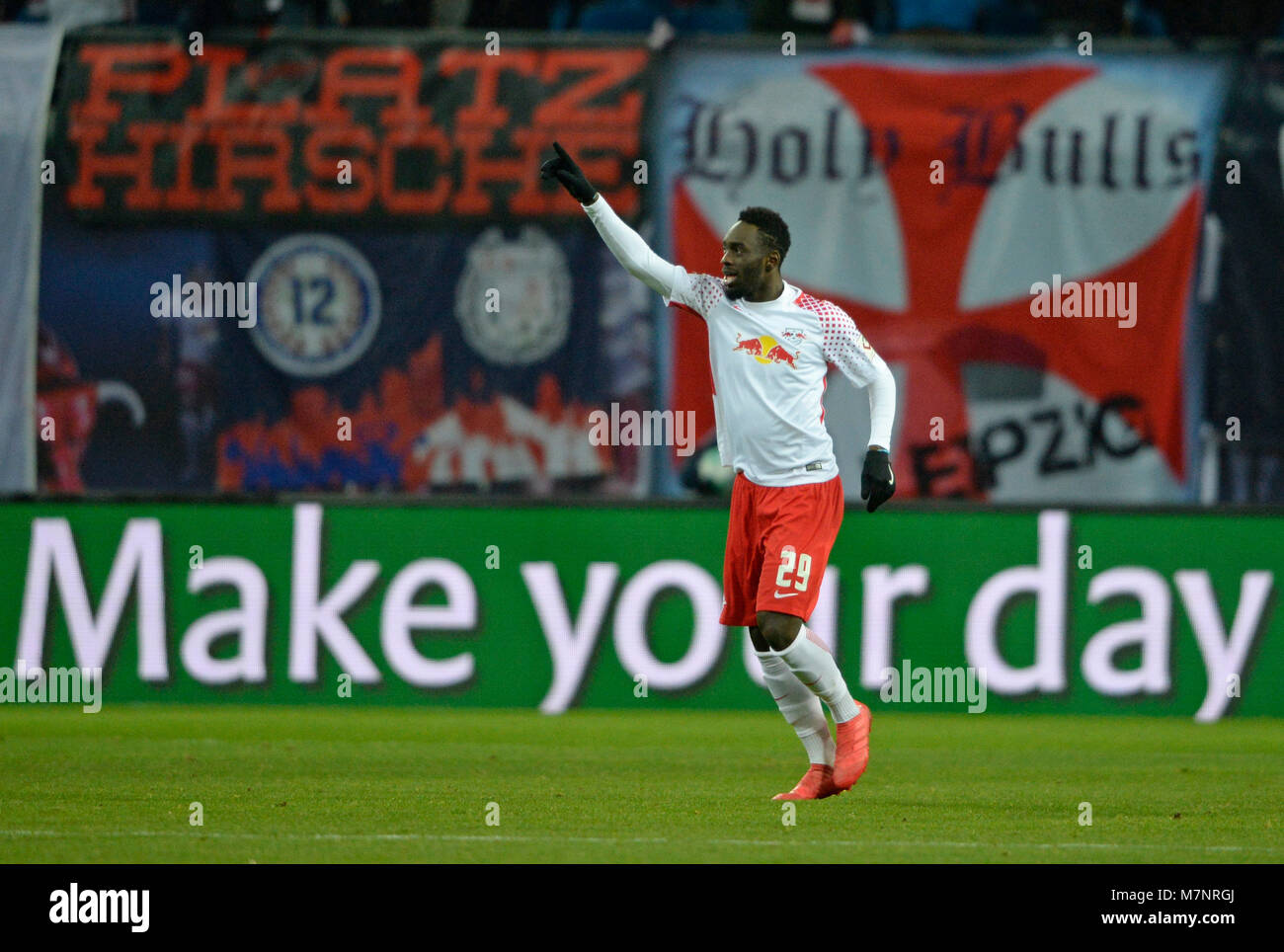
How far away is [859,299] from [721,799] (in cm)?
610

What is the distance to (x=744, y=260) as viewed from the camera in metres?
7.71

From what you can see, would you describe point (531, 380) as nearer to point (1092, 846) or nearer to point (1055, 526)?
point (1055, 526)

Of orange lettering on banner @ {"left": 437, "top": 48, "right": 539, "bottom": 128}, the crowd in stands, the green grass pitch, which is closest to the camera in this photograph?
the green grass pitch

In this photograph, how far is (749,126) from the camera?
13555 millimetres

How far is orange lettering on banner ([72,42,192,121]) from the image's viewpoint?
13.6 metres

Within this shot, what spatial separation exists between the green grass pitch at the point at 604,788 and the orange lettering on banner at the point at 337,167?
3708 mm

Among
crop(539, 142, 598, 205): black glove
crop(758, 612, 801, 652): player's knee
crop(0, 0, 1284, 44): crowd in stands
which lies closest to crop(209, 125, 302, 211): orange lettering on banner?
crop(0, 0, 1284, 44): crowd in stands

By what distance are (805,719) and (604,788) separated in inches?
37.2

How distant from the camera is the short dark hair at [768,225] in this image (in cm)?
774

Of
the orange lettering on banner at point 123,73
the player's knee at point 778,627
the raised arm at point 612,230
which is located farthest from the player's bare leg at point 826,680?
the orange lettering on banner at point 123,73

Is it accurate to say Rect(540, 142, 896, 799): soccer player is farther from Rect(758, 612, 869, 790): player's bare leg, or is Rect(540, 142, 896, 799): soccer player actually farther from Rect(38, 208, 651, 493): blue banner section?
Rect(38, 208, 651, 493): blue banner section

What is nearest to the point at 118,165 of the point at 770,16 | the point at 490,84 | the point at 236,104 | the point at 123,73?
the point at 123,73

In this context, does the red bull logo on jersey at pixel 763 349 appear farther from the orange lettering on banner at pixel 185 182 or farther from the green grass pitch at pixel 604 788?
the orange lettering on banner at pixel 185 182

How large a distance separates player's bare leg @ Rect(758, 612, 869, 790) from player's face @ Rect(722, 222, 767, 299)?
3.88ft
